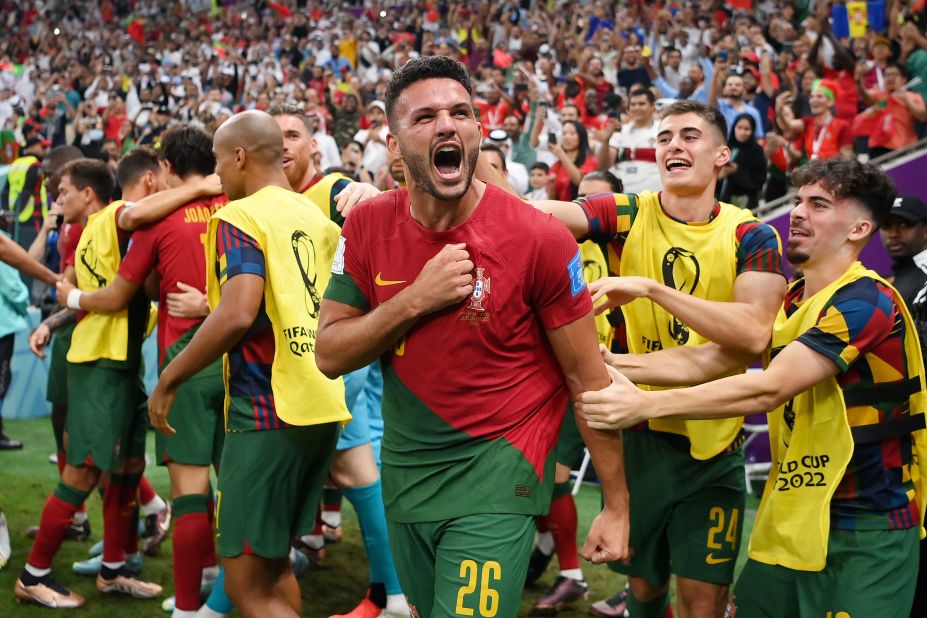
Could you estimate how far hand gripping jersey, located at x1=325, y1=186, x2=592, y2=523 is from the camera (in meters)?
2.75

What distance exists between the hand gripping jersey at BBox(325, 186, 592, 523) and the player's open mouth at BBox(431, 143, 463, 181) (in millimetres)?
146

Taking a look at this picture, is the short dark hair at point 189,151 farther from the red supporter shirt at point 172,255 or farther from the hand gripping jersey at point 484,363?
the hand gripping jersey at point 484,363

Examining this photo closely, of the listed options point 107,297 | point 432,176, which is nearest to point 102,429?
point 107,297

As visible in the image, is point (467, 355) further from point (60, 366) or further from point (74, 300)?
point (60, 366)

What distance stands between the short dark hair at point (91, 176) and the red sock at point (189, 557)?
2.09 metres

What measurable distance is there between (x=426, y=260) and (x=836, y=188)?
1528mm

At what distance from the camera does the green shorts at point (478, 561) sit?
8.86 feet

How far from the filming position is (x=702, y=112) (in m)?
3.92

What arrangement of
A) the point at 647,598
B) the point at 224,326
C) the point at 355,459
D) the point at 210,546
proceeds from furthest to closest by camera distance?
the point at 355,459
the point at 210,546
the point at 647,598
the point at 224,326

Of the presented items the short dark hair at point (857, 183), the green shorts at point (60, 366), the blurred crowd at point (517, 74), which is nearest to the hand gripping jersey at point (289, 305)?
the short dark hair at point (857, 183)

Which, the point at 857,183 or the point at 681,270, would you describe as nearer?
the point at 857,183

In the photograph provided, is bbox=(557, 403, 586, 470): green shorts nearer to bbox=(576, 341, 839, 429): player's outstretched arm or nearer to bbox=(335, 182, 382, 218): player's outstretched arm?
bbox=(335, 182, 382, 218): player's outstretched arm

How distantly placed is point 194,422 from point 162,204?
1.06m

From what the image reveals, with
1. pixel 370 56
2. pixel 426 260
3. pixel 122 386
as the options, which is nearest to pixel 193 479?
pixel 122 386
